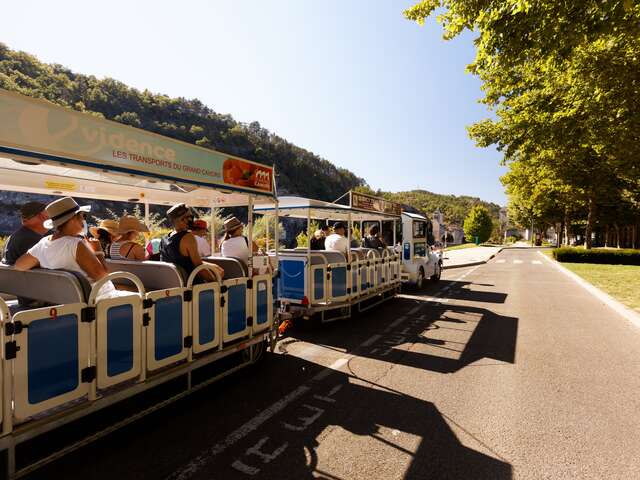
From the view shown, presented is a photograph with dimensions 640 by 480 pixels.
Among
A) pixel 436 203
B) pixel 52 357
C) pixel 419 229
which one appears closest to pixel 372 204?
pixel 419 229

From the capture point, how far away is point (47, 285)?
3.25 m

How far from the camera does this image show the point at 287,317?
7051 millimetres

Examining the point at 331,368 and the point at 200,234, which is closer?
the point at 331,368

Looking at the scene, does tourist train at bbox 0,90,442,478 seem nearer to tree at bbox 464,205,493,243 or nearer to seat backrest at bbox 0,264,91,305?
seat backrest at bbox 0,264,91,305

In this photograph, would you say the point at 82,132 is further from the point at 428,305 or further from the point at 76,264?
the point at 428,305

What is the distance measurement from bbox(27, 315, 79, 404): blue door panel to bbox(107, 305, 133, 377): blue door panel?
0.98 ft

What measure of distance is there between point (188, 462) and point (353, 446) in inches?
55.9

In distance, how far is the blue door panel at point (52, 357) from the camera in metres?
2.68

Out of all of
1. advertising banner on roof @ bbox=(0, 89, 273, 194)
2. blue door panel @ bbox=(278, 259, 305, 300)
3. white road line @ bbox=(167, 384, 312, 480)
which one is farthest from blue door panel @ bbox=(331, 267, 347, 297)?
advertising banner on roof @ bbox=(0, 89, 273, 194)

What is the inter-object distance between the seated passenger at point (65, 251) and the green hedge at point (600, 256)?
3055 centimetres

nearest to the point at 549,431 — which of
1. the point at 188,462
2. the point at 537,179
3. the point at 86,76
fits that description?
the point at 188,462

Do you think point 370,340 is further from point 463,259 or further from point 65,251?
point 463,259

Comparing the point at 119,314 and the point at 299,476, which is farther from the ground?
the point at 119,314

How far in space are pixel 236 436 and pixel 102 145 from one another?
2.93m
